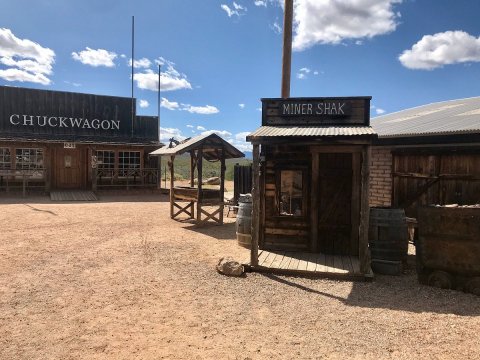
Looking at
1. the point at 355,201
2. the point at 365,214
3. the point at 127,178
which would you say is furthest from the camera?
the point at 127,178

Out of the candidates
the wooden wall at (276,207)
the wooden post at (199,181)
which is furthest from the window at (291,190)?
the wooden post at (199,181)

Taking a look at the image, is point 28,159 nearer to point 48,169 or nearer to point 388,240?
point 48,169

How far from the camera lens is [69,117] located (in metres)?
21.0

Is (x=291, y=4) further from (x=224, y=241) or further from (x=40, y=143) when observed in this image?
(x=40, y=143)

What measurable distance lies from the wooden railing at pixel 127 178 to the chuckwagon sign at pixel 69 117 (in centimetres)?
188

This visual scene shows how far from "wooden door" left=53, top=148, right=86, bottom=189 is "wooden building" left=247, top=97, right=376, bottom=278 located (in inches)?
606

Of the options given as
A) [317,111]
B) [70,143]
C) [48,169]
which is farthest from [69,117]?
[317,111]

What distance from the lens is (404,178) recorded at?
31.3 ft

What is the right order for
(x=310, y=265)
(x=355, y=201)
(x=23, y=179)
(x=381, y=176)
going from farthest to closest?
1. (x=23, y=179)
2. (x=381, y=176)
3. (x=355, y=201)
4. (x=310, y=265)

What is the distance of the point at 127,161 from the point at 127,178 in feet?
4.58

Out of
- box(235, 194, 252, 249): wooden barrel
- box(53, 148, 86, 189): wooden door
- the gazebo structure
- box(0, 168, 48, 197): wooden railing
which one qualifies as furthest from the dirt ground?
box(53, 148, 86, 189): wooden door

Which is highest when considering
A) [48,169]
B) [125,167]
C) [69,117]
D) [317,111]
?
[69,117]

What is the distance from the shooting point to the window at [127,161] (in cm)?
2119

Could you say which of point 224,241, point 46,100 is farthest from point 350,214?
point 46,100
